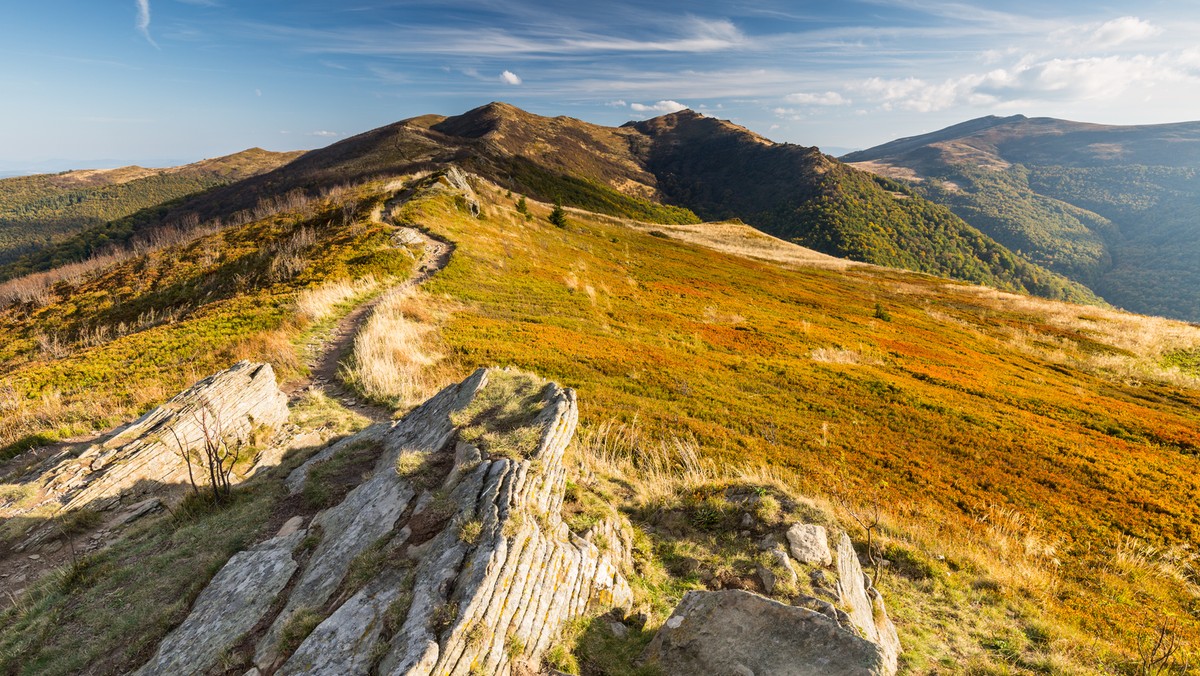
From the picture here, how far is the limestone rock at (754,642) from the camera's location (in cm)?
498

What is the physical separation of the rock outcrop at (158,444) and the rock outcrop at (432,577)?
14.6 ft

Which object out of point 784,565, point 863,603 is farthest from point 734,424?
point 863,603

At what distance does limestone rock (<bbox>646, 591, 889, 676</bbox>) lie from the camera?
498cm

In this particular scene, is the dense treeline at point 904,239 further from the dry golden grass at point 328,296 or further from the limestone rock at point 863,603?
the limestone rock at point 863,603

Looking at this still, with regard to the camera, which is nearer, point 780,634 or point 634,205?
point 780,634

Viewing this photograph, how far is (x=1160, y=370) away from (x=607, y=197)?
14602cm

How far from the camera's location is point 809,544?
8.07 metres

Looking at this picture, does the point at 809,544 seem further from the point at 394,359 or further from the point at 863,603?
the point at 394,359

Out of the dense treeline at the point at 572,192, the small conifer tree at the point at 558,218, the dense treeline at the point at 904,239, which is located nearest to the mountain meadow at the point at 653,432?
the small conifer tree at the point at 558,218

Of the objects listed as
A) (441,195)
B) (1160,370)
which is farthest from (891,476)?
(441,195)

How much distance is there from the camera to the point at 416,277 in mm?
30047

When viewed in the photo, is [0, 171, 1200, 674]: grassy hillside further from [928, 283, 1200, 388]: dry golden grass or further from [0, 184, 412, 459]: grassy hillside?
[928, 283, 1200, 388]: dry golden grass

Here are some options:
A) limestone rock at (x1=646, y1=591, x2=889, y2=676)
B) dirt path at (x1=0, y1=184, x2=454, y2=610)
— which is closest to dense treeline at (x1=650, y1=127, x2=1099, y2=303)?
dirt path at (x1=0, y1=184, x2=454, y2=610)

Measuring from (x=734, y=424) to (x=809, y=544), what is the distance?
8.85 m
